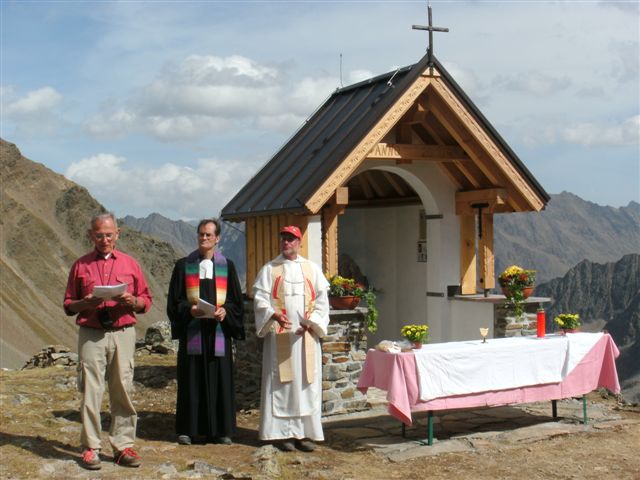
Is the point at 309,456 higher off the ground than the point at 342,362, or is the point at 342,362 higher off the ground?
the point at 342,362

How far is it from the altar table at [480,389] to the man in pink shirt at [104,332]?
2.56m

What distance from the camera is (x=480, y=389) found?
9492 mm

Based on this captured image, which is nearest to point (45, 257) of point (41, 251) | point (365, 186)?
point (41, 251)

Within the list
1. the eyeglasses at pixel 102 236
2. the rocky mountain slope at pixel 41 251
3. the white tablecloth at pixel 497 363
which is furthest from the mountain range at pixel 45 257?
the eyeglasses at pixel 102 236

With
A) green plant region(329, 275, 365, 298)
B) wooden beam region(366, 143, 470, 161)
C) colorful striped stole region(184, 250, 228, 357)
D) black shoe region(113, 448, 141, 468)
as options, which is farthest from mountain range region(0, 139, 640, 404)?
black shoe region(113, 448, 141, 468)

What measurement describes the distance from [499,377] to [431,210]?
3853mm

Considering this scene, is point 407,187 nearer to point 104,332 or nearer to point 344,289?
point 344,289

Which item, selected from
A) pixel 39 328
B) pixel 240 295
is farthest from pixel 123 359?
pixel 39 328

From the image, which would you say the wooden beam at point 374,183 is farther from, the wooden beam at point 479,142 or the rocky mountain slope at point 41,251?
the rocky mountain slope at point 41,251

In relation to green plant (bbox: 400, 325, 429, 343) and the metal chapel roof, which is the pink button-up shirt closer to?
green plant (bbox: 400, 325, 429, 343)

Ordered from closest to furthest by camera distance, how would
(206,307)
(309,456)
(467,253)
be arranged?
1. (309,456)
2. (206,307)
3. (467,253)

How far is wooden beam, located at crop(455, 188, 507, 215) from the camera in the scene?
12.1 meters

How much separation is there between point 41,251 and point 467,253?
3122 inches

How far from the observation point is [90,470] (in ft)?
25.7
